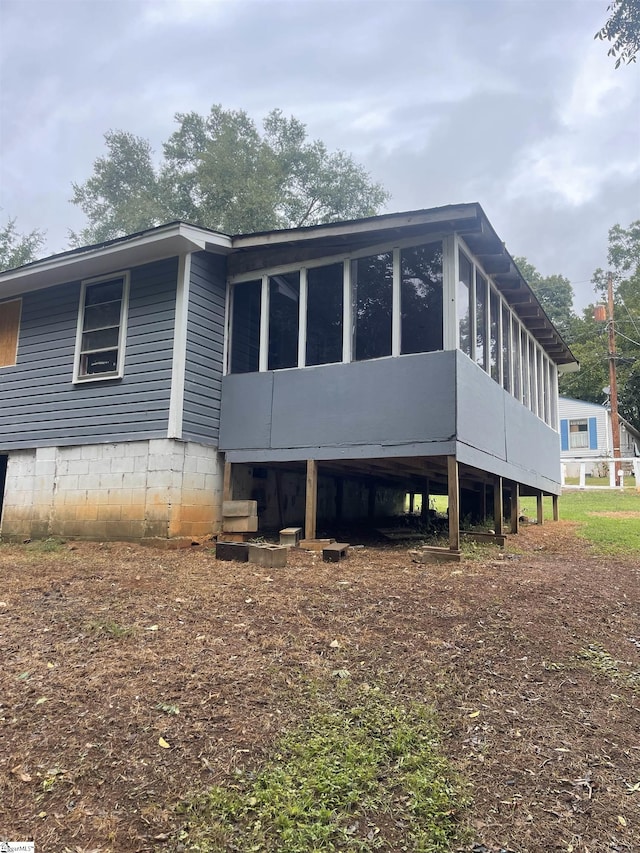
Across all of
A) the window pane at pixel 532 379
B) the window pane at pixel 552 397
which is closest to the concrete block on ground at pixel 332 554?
the window pane at pixel 532 379

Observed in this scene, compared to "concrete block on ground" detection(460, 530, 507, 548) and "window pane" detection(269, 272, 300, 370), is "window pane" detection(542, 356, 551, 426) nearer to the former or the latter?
"concrete block on ground" detection(460, 530, 507, 548)

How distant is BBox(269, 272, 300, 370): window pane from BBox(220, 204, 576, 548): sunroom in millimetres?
22

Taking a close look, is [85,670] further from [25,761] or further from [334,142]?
[334,142]

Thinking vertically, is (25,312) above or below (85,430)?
above

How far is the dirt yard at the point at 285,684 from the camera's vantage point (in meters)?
2.29

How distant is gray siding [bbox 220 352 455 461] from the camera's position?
23.6 ft

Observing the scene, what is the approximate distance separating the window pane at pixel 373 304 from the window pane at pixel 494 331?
2035 mm

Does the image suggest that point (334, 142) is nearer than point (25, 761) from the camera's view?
No

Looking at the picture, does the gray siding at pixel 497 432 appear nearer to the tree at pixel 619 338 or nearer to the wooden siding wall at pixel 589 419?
the wooden siding wall at pixel 589 419

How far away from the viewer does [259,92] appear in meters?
30.3

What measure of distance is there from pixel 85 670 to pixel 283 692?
1.25 m

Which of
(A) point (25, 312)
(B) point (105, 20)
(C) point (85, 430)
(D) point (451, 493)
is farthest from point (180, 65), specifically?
(D) point (451, 493)

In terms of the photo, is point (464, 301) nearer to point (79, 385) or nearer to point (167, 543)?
point (167, 543)

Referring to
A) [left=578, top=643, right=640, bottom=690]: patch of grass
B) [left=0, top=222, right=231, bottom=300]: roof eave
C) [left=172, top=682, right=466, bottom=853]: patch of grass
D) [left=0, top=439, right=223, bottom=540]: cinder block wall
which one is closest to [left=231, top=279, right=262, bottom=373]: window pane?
[left=0, top=222, right=231, bottom=300]: roof eave
